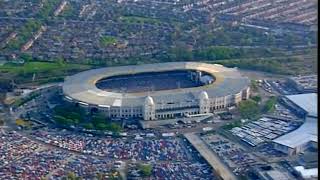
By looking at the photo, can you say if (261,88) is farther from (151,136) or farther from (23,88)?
(23,88)

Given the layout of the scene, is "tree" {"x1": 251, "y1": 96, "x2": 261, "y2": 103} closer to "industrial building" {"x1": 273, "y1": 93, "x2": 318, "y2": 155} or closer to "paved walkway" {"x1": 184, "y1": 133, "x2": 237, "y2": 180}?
"industrial building" {"x1": 273, "y1": 93, "x2": 318, "y2": 155}

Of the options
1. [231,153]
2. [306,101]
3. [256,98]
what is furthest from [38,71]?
[231,153]

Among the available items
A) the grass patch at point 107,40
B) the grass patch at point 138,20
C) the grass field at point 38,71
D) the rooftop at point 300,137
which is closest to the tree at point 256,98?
the rooftop at point 300,137

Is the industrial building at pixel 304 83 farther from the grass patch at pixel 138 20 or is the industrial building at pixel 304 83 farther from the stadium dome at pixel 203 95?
the grass patch at pixel 138 20

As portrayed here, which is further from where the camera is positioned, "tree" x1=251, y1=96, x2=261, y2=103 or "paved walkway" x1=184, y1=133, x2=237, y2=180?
"tree" x1=251, y1=96, x2=261, y2=103

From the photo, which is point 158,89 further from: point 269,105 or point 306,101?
point 306,101

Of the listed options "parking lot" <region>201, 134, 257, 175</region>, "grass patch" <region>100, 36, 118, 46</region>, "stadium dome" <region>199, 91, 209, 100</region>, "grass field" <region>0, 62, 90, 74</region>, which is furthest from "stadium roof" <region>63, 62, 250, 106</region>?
"grass patch" <region>100, 36, 118, 46</region>

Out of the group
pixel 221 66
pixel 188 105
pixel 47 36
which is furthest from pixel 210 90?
pixel 47 36
